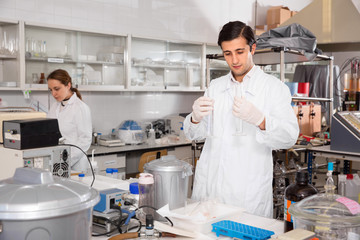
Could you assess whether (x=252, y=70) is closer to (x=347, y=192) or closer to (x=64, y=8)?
(x=347, y=192)

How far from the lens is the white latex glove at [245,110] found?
1851 millimetres

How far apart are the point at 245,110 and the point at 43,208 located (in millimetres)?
1107

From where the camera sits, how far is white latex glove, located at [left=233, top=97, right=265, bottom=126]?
6.07ft

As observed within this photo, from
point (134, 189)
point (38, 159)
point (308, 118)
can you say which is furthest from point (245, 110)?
point (308, 118)

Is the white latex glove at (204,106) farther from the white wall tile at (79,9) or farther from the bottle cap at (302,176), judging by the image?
the white wall tile at (79,9)

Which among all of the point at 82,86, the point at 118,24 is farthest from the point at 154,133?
the point at 118,24

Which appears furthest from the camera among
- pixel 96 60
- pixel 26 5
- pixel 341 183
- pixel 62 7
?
pixel 96 60

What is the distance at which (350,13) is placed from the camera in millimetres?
4895

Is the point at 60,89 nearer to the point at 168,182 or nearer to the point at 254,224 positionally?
the point at 168,182

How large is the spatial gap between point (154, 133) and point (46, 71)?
4.87 feet

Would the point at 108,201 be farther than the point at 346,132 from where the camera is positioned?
No

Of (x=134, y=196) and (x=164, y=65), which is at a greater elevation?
(x=164, y=65)

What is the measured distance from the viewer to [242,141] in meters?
2.24

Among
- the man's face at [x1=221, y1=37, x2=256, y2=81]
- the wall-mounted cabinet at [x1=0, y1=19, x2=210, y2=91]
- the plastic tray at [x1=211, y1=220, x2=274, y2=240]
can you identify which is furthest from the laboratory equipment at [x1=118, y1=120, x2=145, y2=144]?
the plastic tray at [x1=211, y1=220, x2=274, y2=240]
